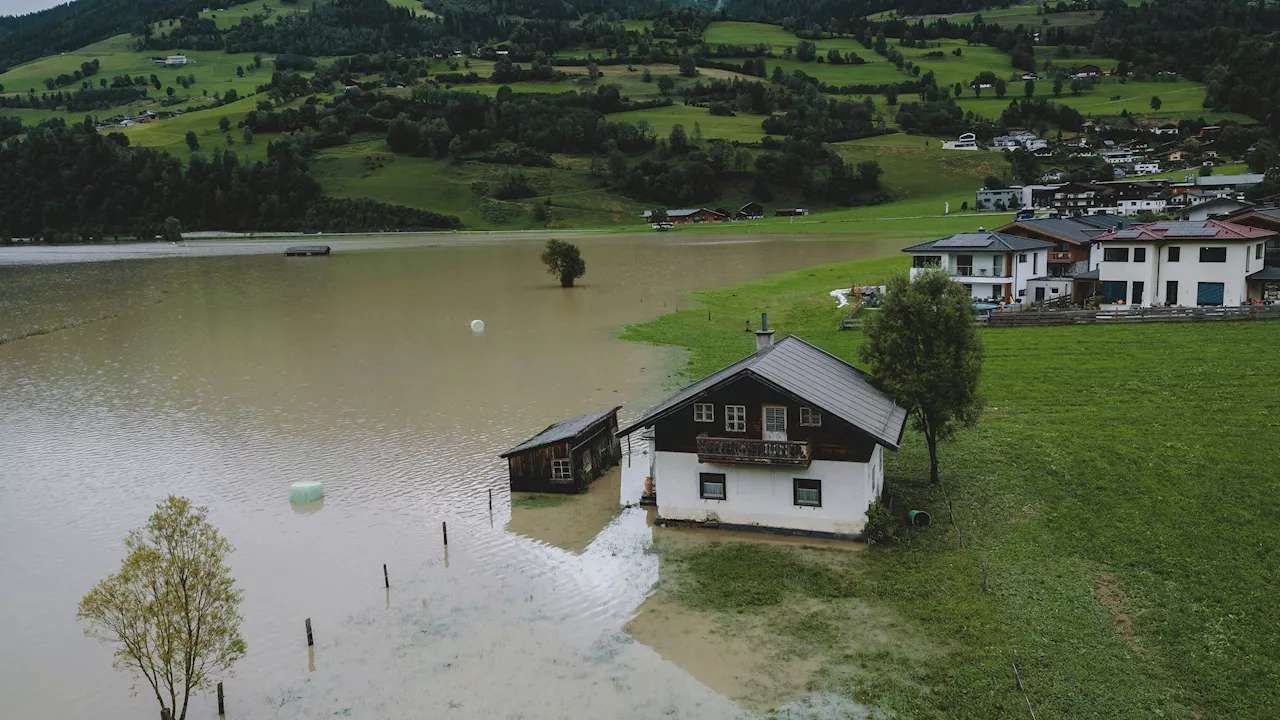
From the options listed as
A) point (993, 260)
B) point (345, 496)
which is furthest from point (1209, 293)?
point (345, 496)

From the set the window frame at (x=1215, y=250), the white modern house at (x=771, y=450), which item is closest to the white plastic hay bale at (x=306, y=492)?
the white modern house at (x=771, y=450)

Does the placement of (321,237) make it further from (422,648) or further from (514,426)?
(422,648)

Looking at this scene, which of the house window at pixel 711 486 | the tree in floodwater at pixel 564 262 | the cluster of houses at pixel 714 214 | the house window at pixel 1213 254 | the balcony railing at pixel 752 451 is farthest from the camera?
the cluster of houses at pixel 714 214

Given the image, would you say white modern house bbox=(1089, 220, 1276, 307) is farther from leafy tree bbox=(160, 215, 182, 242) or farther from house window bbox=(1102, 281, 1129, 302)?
leafy tree bbox=(160, 215, 182, 242)

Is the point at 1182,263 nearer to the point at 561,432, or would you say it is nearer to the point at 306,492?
the point at 561,432

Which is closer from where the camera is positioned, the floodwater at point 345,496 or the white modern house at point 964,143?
the floodwater at point 345,496

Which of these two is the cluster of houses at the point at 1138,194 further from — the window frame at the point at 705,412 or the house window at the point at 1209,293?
the window frame at the point at 705,412

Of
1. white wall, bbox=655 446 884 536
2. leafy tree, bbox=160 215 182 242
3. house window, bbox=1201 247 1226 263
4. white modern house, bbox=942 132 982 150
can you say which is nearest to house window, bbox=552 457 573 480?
white wall, bbox=655 446 884 536
